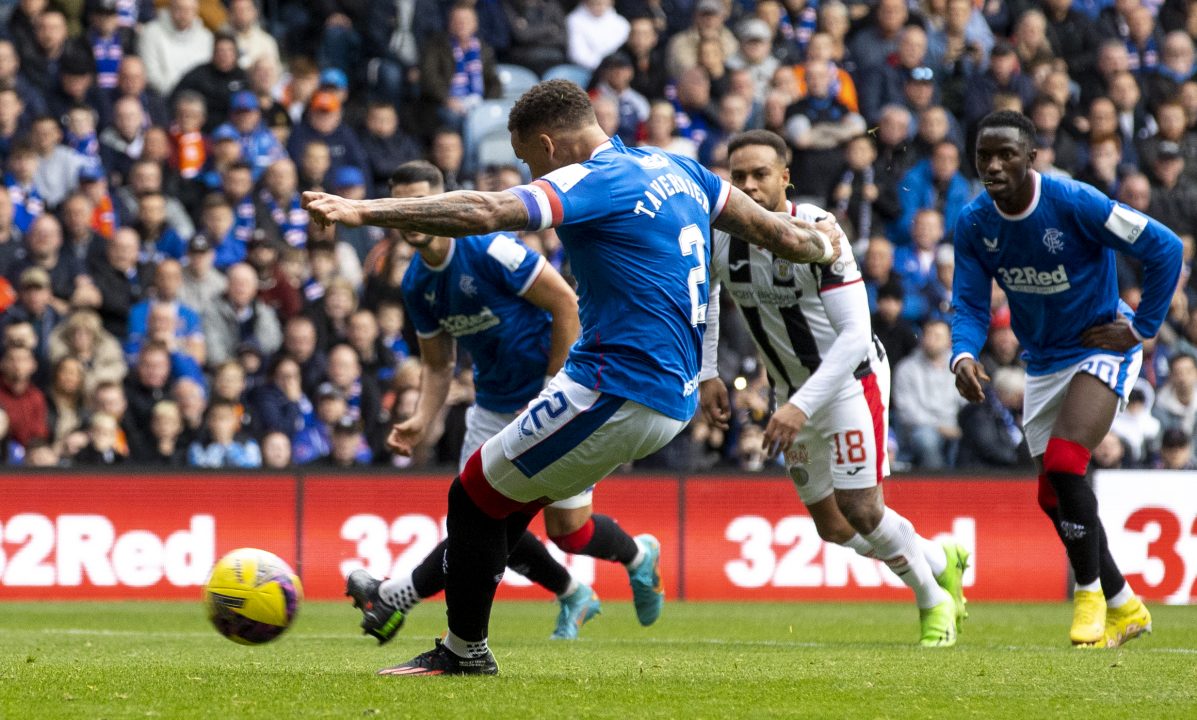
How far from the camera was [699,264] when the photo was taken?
6.63 metres

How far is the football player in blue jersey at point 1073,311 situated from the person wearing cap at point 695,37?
351 inches

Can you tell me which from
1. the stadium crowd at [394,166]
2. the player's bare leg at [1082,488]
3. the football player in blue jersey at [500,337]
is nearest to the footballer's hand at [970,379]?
the player's bare leg at [1082,488]

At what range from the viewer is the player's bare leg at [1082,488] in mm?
8914

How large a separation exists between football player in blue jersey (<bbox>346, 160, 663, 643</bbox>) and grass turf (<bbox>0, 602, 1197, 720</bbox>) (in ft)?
1.70

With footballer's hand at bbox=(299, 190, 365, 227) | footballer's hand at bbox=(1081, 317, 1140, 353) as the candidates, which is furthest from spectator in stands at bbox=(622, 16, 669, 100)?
footballer's hand at bbox=(299, 190, 365, 227)

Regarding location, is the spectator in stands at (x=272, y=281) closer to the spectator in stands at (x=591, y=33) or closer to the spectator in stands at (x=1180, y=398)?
the spectator in stands at (x=591, y=33)

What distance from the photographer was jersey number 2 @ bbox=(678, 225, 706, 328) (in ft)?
21.5

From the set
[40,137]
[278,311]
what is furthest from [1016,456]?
[40,137]

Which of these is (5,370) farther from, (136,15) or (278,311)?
(136,15)

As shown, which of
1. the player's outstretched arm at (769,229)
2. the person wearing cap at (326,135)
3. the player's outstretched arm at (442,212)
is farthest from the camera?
the person wearing cap at (326,135)

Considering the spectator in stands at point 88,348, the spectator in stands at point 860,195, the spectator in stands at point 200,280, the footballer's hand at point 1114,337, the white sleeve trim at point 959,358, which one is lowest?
the spectator in stands at point 88,348

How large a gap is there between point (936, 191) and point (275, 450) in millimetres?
7088

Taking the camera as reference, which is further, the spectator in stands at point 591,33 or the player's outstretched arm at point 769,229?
the spectator in stands at point 591,33

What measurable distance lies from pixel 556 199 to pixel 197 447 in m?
9.04
